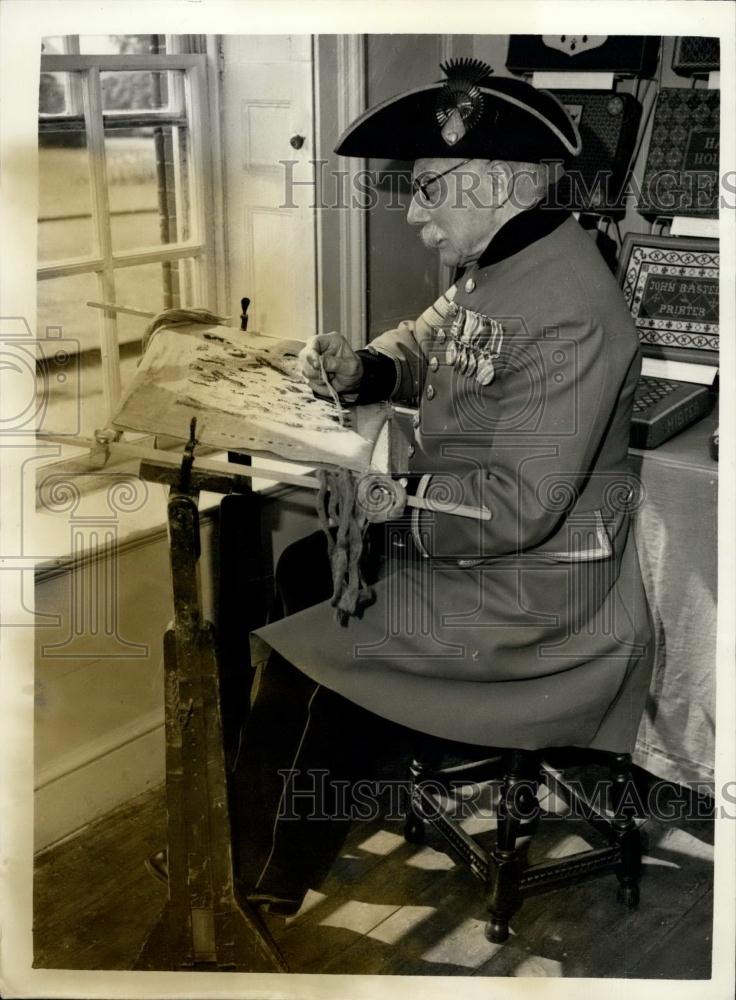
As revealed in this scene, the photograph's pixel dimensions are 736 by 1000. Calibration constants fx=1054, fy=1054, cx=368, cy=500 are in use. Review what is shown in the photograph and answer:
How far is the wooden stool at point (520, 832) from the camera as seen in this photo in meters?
1.98

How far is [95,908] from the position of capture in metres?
2.04

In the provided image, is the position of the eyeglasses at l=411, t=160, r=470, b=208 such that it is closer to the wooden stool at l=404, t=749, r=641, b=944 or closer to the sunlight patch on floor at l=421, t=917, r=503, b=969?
the wooden stool at l=404, t=749, r=641, b=944

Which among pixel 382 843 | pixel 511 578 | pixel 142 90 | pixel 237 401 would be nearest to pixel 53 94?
pixel 142 90

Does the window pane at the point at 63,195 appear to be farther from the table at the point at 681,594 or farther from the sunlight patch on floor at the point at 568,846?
the sunlight patch on floor at the point at 568,846

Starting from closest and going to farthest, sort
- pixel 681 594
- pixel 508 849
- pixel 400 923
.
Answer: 1. pixel 508 849
2. pixel 400 923
3. pixel 681 594

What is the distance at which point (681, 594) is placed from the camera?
7.21ft

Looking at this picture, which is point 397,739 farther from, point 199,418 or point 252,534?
point 199,418

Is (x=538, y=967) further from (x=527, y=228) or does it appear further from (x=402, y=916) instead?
(x=527, y=228)

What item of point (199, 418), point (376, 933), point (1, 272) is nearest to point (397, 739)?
point (376, 933)

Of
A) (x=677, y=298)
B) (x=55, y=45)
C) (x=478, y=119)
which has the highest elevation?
(x=55, y=45)

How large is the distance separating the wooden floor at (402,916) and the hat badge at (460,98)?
145 cm

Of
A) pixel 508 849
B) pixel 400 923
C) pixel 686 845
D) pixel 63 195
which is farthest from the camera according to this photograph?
pixel 686 845

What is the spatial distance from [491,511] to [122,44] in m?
1.03

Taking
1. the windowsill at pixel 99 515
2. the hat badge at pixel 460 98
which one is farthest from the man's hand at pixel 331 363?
the hat badge at pixel 460 98
